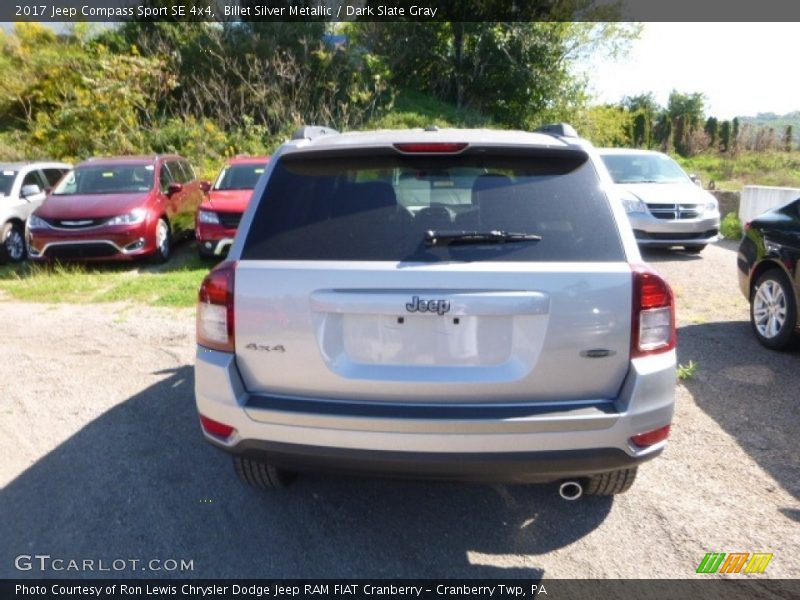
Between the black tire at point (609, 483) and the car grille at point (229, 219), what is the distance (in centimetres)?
753

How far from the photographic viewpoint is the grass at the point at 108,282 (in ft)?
26.2

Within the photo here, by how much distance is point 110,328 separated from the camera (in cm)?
662

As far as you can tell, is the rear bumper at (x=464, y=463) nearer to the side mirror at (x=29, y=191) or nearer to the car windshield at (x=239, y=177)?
the car windshield at (x=239, y=177)

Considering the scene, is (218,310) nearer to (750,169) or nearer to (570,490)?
(570,490)

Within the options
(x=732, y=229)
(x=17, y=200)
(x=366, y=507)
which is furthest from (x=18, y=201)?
(x=732, y=229)

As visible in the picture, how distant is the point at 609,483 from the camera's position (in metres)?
2.90

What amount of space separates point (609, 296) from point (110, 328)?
5.77 metres

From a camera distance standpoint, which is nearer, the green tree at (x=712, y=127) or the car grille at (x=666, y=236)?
the car grille at (x=666, y=236)

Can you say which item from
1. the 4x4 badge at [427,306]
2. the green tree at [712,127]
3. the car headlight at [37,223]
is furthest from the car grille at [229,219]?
the green tree at [712,127]

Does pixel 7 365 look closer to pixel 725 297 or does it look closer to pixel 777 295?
pixel 777 295

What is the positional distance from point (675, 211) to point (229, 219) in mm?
6943

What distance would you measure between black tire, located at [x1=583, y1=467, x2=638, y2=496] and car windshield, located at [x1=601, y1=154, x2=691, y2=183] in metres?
8.65

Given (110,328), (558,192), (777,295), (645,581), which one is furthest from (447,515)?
(110,328)

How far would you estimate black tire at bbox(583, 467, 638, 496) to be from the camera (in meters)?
2.86
